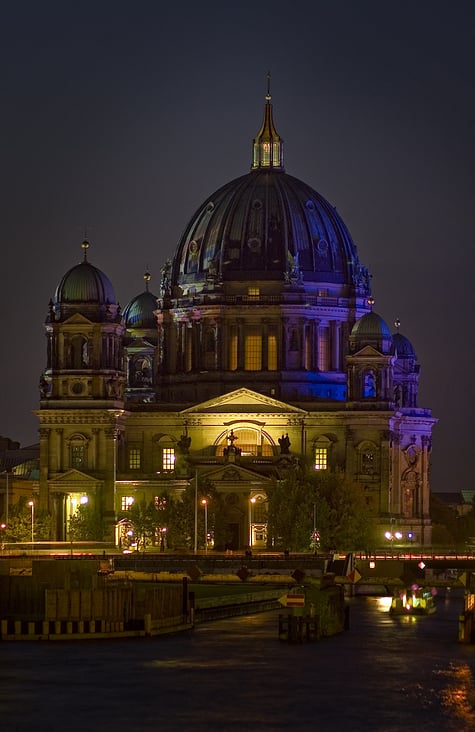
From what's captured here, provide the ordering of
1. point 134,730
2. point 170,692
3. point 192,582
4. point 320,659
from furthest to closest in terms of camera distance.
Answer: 1. point 192,582
2. point 320,659
3. point 170,692
4. point 134,730

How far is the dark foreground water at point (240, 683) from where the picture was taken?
375ft

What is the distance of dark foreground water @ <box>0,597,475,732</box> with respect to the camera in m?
114

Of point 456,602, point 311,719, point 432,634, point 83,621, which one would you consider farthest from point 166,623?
point 456,602

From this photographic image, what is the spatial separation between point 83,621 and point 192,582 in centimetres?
4259

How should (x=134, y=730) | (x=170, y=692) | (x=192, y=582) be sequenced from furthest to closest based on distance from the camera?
(x=192, y=582) → (x=170, y=692) → (x=134, y=730)

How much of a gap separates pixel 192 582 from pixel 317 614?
126 feet

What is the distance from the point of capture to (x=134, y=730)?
366 feet

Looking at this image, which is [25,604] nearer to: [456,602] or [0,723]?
[0,723]

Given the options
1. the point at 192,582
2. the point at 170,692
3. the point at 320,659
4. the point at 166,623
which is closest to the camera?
the point at 170,692

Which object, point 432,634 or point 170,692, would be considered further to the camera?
point 432,634

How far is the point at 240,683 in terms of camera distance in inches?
4946

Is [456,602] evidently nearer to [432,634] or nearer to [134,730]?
[432,634]

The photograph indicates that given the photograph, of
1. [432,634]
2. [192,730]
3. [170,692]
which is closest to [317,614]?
[432,634]

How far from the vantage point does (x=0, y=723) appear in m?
113
